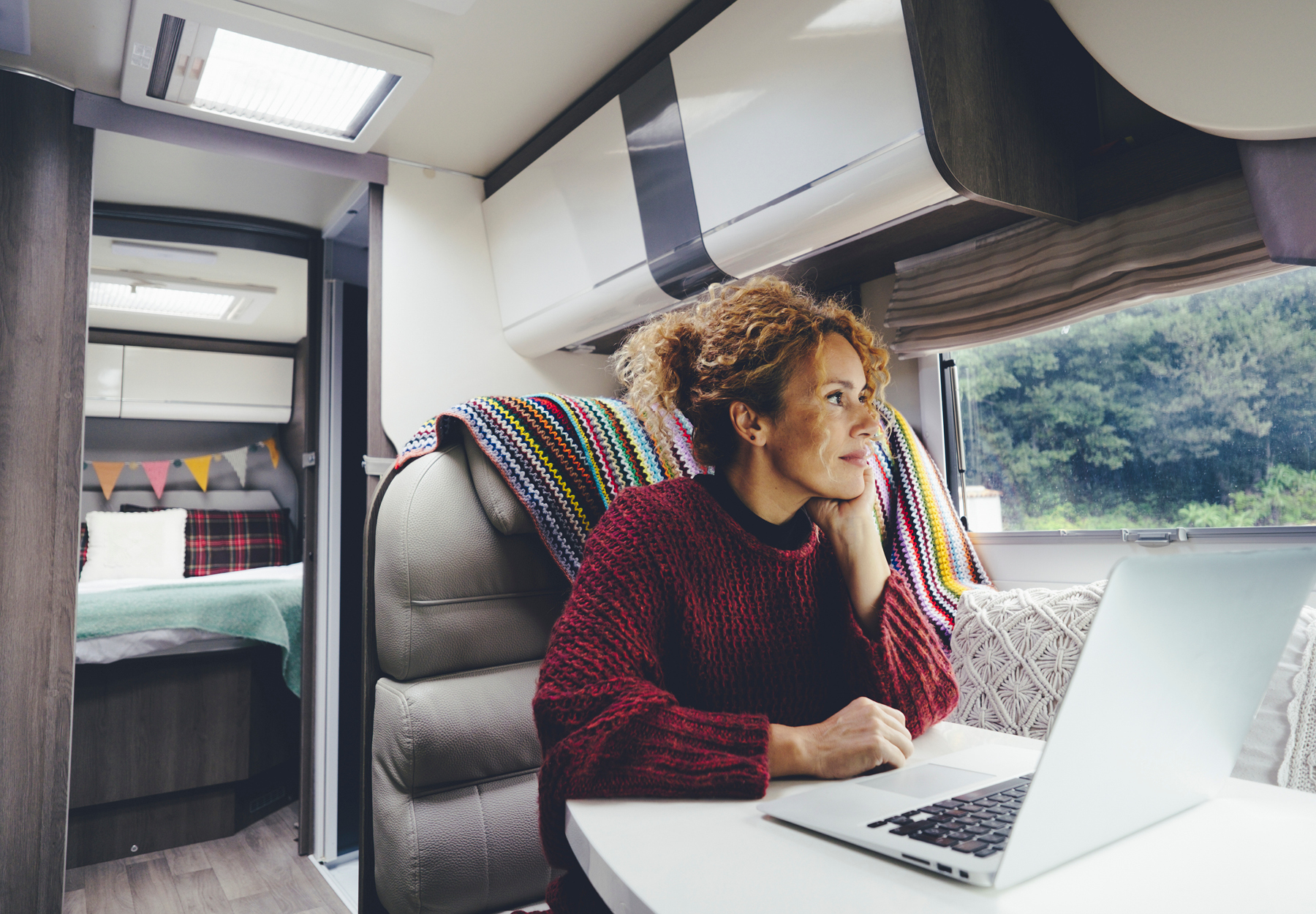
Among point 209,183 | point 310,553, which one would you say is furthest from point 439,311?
point 310,553

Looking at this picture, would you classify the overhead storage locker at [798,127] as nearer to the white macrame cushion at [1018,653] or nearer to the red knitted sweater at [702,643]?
the red knitted sweater at [702,643]

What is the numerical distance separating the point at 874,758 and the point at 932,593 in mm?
946

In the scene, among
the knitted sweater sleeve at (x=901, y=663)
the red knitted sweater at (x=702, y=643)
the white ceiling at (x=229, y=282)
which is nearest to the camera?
the red knitted sweater at (x=702, y=643)

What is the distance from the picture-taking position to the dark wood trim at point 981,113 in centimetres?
126

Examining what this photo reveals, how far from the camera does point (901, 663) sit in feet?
A: 3.42

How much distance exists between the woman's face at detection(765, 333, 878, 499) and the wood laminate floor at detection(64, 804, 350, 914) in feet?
6.18

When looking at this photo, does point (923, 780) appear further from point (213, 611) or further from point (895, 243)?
point (213, 611)

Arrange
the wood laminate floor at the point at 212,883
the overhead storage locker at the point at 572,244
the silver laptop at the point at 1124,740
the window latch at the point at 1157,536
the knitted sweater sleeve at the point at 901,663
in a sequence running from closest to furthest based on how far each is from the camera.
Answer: the silver laptop at the point at 1124,740 < the knitted sweater sleeve at the point at 901,663 < the window latch at the point at 1157,536 < the overhead storage locker at the point at 572,244 < the wood laminate floor at the point at 212,883

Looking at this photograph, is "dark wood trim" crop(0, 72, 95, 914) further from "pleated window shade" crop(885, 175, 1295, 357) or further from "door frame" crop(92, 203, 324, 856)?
"pleated window shade" crop(885, 175, 1295, 357)

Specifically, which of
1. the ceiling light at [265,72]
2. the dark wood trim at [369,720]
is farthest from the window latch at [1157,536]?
the ceiling light at [265,72]

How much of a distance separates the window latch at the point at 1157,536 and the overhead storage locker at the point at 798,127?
0.77 meters

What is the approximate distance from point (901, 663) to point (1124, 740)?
50 cm

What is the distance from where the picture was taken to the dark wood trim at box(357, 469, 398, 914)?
1604 millimetres

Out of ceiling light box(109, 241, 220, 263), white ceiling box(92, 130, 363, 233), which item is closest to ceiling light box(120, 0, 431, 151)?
white ceiling box(92, 130, 363, 233)
